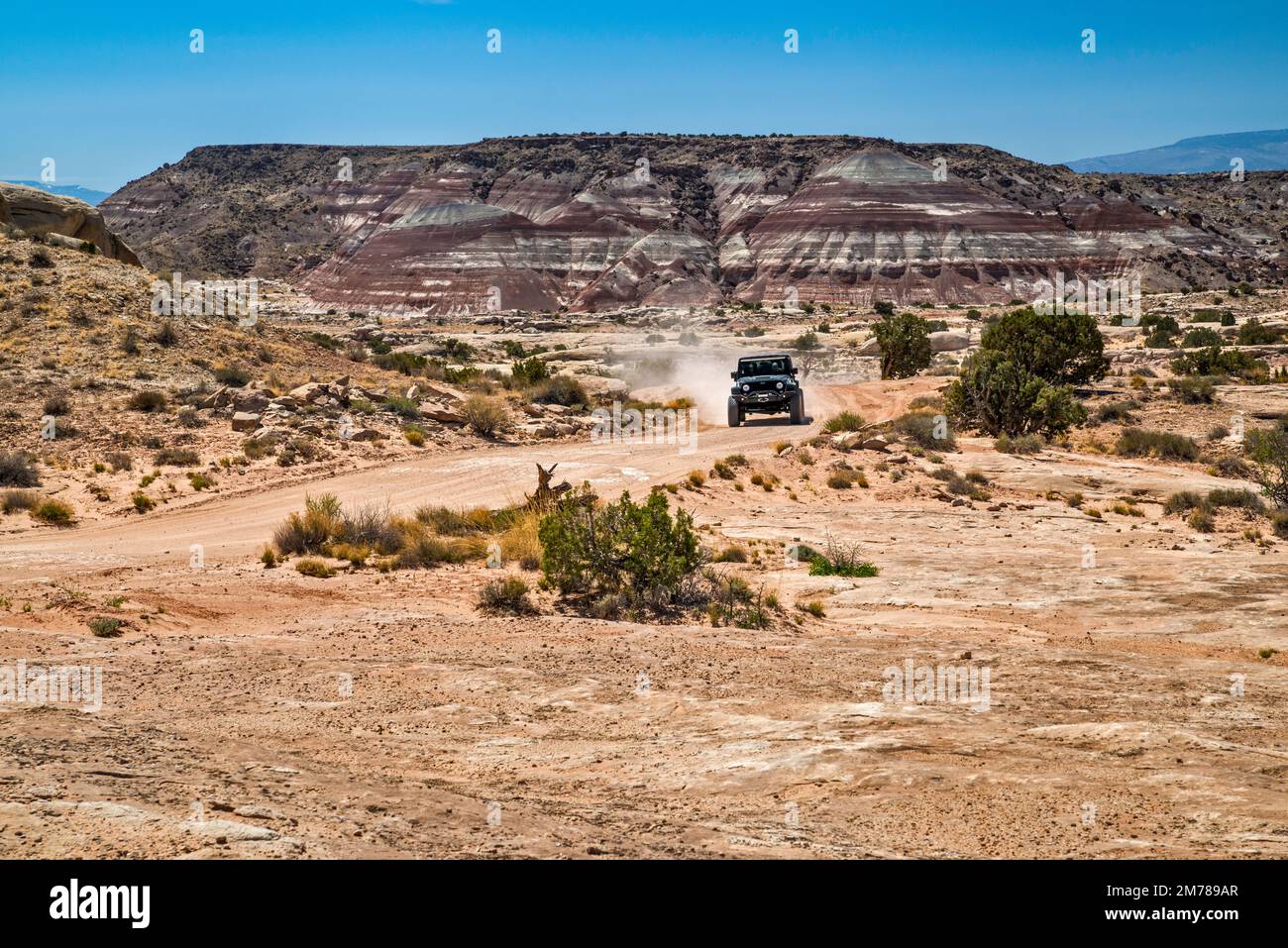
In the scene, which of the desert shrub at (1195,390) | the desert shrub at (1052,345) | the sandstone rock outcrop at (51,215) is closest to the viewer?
the desert shrub at (1195,390)

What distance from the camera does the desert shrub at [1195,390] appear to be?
99.4 feet

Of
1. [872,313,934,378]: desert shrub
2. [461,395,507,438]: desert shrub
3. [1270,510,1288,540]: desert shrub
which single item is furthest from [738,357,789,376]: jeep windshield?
[1270,510,1288,540]: desert shrub

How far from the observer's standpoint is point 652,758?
784cm

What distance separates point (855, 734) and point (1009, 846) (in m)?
2.10

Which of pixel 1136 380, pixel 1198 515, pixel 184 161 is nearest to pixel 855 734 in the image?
pixel 1198 515

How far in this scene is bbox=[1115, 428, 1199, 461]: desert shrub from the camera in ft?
81.0

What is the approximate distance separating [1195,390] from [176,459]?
89.4 ft

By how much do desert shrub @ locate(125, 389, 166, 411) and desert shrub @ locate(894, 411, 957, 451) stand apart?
1851cm

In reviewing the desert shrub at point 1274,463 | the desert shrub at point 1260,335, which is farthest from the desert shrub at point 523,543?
the desert shrub at point 1260,335

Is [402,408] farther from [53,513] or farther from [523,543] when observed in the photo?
[523,543]

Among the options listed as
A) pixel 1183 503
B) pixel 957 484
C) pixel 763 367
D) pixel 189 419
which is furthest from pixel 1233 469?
pixel 189 419

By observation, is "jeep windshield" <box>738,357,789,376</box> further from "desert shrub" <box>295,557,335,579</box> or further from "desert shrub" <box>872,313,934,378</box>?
"desert shrub" <box>295,557,335,579</box>

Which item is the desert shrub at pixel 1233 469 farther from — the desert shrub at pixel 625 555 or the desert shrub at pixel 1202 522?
the desert shrub at pixel 625 555

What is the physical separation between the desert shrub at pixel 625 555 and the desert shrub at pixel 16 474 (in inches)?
468
